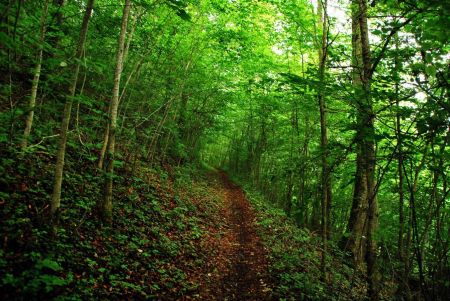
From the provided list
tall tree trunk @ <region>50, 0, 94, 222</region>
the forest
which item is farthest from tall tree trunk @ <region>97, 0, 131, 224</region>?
tall tree trunk @ <region>50, 0, 94, 222</region>

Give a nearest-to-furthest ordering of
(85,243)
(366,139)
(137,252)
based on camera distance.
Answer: (366,139), (85,243), (137,252)

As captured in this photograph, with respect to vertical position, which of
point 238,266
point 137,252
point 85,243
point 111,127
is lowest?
Result: point 238,266

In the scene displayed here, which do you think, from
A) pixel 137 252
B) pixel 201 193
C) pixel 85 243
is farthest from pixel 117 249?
pixel 201 193

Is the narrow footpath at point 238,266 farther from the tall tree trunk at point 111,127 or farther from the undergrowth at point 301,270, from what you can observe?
the tall tree trunk at point 111,127

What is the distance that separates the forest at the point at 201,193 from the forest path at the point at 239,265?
0.05 meters

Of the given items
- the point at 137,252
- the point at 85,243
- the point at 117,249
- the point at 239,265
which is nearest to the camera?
the point at 85,243

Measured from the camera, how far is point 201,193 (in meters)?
14.1

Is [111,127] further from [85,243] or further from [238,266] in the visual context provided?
[238,266]

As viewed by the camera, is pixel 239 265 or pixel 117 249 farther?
pixel 239 265

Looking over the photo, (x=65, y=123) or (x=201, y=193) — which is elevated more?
(x=65, y=123)

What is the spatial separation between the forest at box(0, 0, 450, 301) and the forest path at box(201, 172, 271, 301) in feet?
0.18

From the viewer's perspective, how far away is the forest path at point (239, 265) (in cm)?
584

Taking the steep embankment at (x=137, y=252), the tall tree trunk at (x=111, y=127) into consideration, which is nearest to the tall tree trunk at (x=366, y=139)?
the steep embankment at (x=137, y=252)

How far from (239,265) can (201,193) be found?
7012 millimetres
